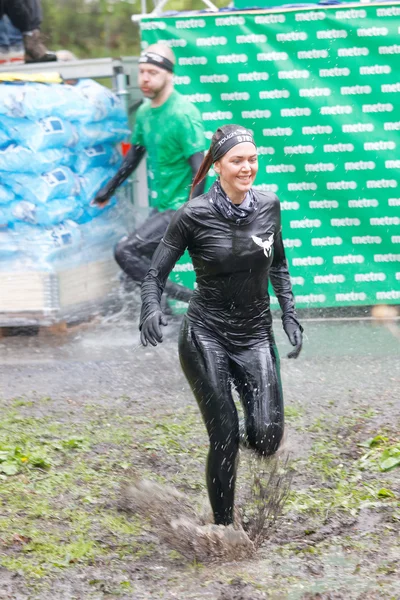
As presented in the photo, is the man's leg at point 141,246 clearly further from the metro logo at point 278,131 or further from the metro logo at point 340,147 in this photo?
the metro logo at point 340,147

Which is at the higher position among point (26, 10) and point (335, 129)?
point (26, 10)

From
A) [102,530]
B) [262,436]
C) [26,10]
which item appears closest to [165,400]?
[102,530]

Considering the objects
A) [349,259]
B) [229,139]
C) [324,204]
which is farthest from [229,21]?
[229,139]

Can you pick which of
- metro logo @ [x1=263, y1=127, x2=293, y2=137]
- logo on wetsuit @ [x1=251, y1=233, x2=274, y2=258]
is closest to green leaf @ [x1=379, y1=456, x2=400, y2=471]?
logo on wetsuit @ [x1=251, y1=233, x2=274, y2=258]

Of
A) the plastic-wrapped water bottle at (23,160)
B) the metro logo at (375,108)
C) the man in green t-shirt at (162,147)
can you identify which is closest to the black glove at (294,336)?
the man in green t-shirt at (162,147)

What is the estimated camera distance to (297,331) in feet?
17.2

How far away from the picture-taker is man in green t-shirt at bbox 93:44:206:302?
28.0 ft

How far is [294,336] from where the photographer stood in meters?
5.20

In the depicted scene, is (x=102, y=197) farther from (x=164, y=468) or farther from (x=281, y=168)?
(x=164, y=468)

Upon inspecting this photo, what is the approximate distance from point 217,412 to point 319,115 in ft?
16.3

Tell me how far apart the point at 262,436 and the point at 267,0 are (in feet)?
19.2

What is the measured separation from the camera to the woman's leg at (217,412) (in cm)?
487

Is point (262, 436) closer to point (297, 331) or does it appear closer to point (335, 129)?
point (297, 331)

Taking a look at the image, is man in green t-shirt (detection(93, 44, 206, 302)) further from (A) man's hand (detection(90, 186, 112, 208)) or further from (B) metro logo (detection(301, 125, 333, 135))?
(B) metro logo (detection(301, 125, 333, 135))
